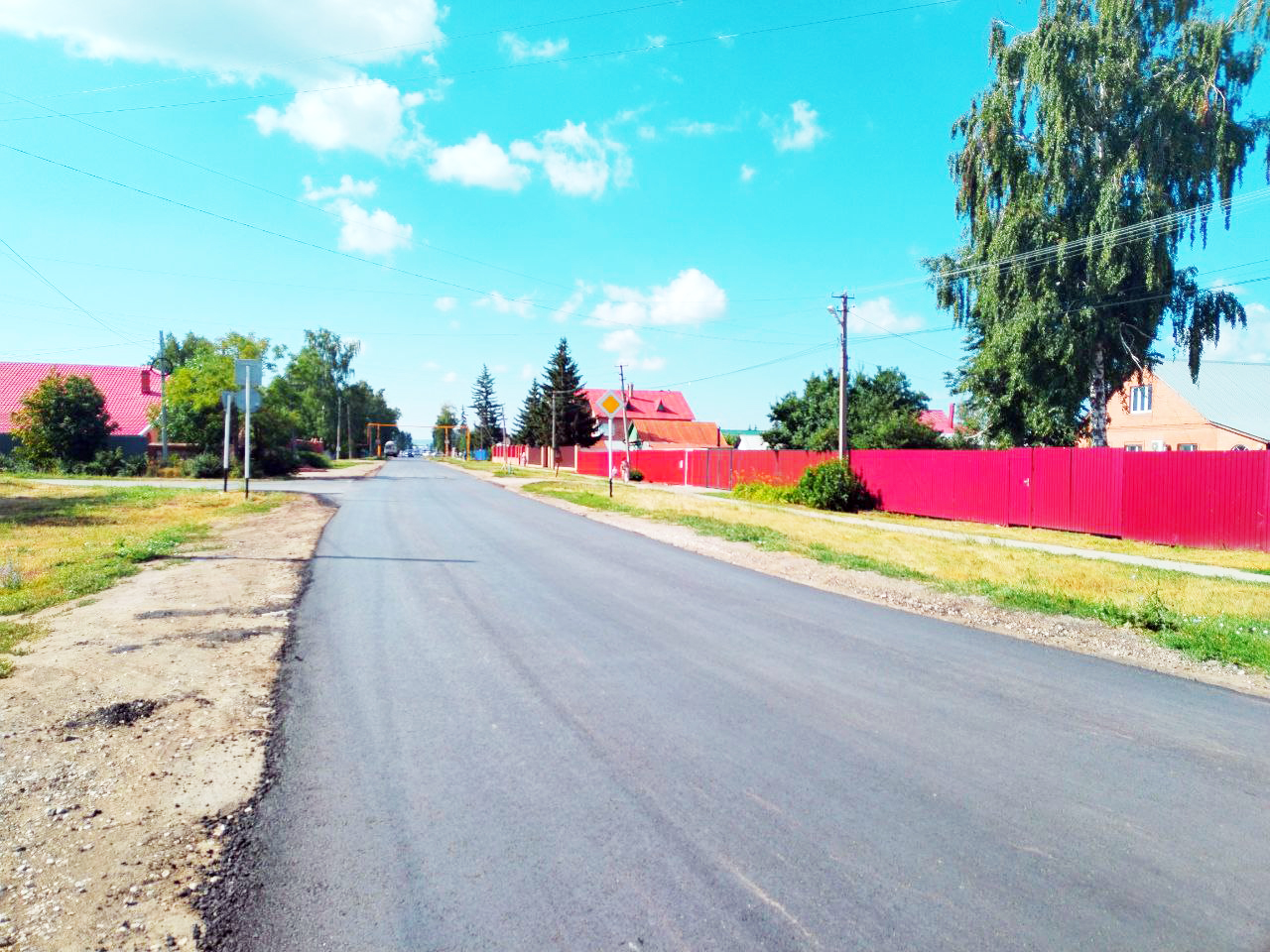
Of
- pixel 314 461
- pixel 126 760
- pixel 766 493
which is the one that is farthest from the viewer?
pixel 314 461

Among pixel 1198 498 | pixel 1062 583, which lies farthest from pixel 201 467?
pixel 1198 498

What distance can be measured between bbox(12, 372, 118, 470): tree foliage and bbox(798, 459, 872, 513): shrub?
116 feet

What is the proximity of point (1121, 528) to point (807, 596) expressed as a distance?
12499 mm

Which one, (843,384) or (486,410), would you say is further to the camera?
(486,410)

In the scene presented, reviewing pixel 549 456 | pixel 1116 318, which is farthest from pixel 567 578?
pixel 549 456

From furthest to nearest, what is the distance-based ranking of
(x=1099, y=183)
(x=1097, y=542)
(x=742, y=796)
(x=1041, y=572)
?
(x=1099, y=183), (x=1097, y=542), (x=1041, y=572), (x=742, y=796)

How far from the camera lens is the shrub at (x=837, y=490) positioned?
2698 centimetres

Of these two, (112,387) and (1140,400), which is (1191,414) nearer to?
(1140,400)

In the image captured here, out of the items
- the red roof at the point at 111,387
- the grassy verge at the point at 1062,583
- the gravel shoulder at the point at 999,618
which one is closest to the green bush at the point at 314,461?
the red roof at the point at 111,387

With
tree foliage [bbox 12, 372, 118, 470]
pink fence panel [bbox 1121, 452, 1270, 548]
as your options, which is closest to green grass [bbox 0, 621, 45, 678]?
pink fence panel [bbox 1121, 452, 1270, 548]

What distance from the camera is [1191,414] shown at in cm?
4219

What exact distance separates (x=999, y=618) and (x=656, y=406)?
84537mm

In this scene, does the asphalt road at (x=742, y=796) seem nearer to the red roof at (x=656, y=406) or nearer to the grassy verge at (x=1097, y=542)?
the grassy verge at (x=1097, y=542)

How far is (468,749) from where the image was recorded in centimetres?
439
